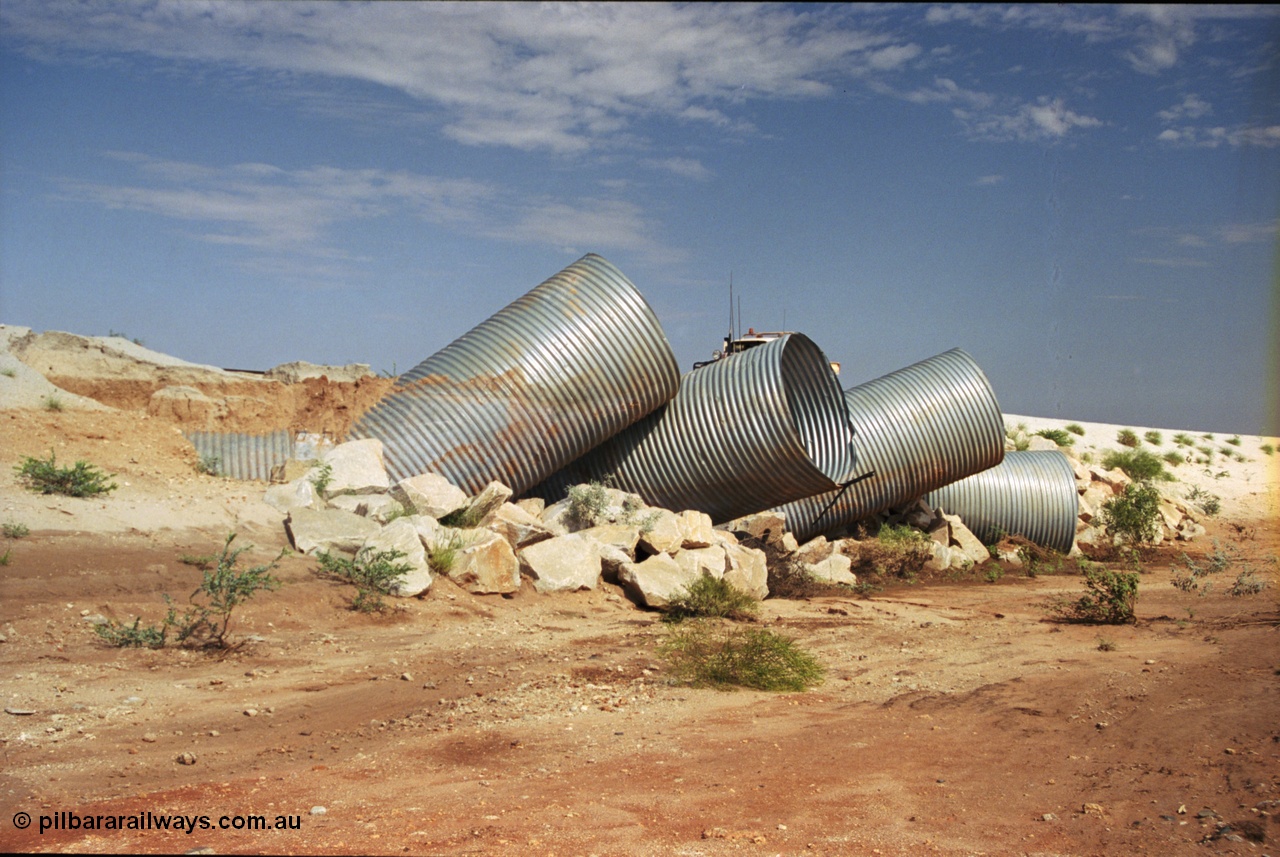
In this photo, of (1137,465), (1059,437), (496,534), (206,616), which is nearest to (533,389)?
(496,534)

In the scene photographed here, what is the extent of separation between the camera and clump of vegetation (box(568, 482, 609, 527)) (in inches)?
412

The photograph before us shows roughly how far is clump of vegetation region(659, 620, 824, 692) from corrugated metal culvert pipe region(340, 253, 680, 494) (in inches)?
156

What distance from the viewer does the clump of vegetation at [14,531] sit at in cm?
742

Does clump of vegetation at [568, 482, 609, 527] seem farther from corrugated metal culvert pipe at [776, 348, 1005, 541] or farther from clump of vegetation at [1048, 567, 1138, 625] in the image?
clump of vegetation at [1048, 567, 1138, 625]

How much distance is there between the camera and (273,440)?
11.4 metres

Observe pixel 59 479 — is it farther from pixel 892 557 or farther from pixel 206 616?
pixel 892 557

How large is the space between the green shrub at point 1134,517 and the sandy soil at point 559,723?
6.58 metres

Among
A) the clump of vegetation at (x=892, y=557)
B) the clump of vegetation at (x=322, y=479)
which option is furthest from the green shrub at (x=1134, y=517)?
the clump of vegetation at (x=322, y=479)

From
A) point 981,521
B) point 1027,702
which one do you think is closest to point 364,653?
point 1027,702

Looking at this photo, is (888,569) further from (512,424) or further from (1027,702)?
(1027,702)

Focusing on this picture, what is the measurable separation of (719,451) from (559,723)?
20.8 feet

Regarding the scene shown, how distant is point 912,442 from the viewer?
42.5 feet

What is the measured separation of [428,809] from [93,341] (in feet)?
45.7

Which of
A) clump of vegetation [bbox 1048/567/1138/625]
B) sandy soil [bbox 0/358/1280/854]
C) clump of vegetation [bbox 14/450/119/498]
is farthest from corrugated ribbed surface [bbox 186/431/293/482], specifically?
clump of vegetation [bbox 1048/567/1138/625]
